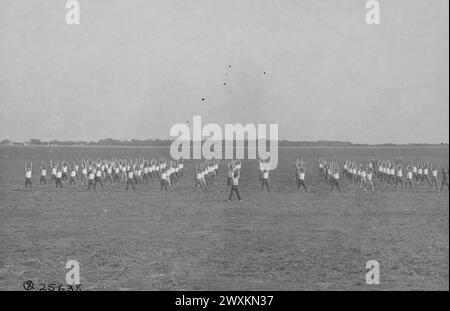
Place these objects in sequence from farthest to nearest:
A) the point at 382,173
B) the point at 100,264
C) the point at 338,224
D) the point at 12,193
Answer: the point at 382,173, the point at 12,193, the point at 338,224, the point at 100,264

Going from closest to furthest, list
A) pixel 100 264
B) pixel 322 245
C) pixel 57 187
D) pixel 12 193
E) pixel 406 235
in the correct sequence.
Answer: pixel 100 264, pixel 322 245, pixel 406 235, pixel 12 193, pixel 57 187

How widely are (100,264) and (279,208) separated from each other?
10.8m

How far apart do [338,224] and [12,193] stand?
1824 centimetres

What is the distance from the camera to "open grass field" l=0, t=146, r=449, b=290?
10406mm

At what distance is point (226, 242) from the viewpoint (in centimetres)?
1390

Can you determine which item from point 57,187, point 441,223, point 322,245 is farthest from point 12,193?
point 441,223

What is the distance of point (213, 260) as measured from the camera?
39.0 feet

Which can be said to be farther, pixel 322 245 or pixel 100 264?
pixel 322 245

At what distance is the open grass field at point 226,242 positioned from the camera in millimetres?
10406

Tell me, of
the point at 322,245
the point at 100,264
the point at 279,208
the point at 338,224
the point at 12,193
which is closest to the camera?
the point at 100,264
